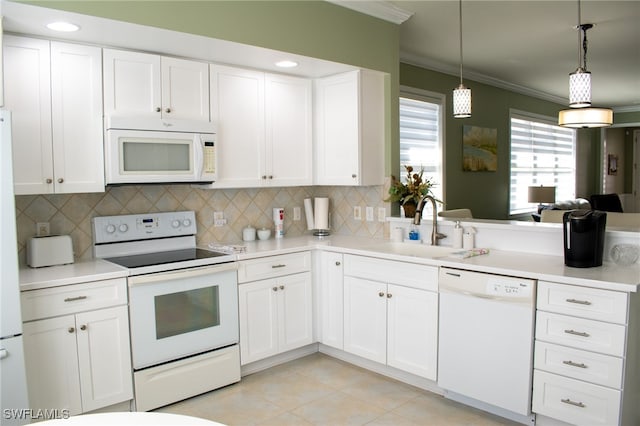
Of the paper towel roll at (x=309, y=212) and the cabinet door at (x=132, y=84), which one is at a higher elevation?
the cabinet door at (x=132, y=84)

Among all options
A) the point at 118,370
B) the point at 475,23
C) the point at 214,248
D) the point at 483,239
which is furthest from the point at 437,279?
the point at 475,23

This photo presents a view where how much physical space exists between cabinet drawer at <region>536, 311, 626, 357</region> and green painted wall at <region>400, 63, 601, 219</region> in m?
3.29

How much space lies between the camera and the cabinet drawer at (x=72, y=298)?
254 centimetres

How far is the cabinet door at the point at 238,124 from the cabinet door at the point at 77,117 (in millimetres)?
773

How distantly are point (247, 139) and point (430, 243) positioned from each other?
5.05 feet

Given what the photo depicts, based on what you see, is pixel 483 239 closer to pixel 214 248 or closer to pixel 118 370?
pixel 214 248

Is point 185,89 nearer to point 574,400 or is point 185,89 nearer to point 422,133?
point 574,400

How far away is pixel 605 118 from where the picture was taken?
5008 millimetres

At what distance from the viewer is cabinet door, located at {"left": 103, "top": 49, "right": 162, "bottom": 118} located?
299 centimetres

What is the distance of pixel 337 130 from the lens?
395 cm

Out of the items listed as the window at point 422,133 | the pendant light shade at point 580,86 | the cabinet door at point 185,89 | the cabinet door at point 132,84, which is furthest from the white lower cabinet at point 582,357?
the window at point 422,133

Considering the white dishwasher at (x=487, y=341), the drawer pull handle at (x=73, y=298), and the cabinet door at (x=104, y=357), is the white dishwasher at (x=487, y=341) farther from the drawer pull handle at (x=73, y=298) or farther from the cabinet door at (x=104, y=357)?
the drawer pull handle at (x=73, y=298)

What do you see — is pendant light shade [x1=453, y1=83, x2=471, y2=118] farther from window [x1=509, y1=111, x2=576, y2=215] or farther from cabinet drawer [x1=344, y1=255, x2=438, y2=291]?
window [x1=509, y1=111, x2=576, y2=215]

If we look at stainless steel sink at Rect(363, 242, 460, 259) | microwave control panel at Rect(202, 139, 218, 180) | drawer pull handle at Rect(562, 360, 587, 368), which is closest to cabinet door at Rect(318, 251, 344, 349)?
stainless steel sink at Rect(363, 242, 460, 259)
